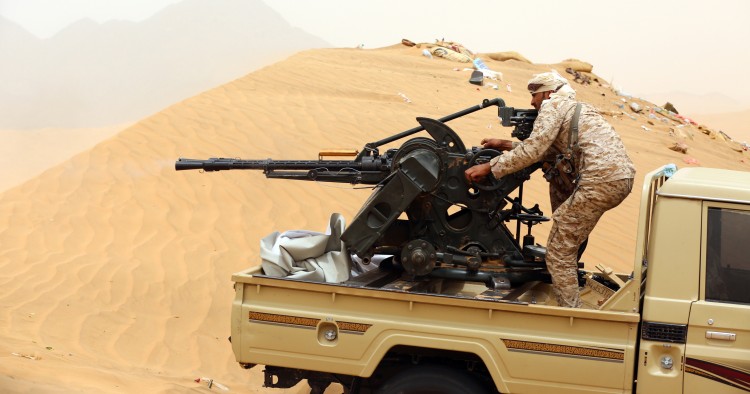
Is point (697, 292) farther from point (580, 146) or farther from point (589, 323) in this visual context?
point (580, 146)

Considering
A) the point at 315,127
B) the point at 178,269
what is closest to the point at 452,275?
the point at 178,269

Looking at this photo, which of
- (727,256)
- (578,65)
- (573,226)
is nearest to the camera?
(727,256)

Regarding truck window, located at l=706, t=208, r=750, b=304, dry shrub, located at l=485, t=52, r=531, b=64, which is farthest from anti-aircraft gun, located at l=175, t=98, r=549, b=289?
dry shrub, located at l=485, t=52, r=531, b=64

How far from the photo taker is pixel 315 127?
14992mm

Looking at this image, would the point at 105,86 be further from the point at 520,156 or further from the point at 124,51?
the point at 520,156

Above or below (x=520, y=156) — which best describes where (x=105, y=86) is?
above

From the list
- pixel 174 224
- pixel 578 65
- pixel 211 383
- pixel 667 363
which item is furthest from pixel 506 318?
pixel 578 65

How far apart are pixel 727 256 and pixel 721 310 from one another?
0.99 feet

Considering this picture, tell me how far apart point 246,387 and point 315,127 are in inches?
322

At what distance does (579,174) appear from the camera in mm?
5586

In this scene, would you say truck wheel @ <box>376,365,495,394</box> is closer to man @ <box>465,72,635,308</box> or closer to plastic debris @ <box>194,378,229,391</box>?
man @ <box>465,72,635,308</box>

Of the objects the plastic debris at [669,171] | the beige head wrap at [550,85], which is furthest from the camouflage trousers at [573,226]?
the beige head wrap at [550,85]

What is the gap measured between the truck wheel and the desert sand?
6.82ft

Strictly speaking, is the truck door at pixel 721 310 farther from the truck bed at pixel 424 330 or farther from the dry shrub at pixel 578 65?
the dry shrub at pixel 578 65
